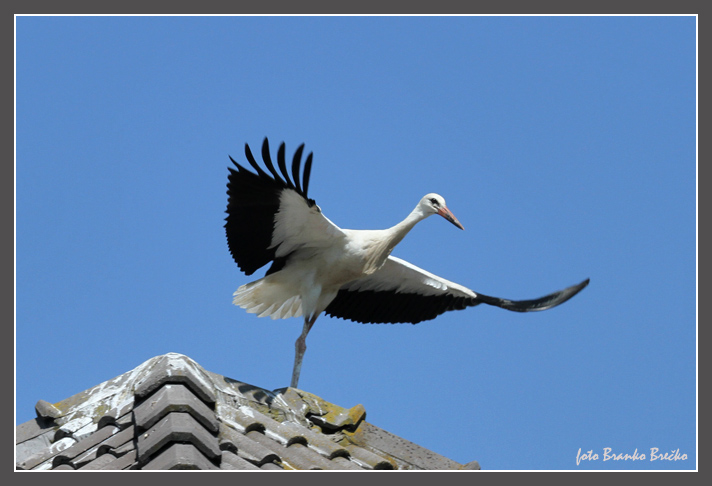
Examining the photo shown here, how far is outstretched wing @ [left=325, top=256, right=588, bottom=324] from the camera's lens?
7.55 metres

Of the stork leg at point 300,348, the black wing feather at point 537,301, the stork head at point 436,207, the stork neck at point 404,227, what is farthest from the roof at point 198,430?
the black wing feather at point 537,301

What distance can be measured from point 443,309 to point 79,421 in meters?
3.91

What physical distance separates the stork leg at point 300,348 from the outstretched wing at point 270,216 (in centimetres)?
46

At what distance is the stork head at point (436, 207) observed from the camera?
7.24 m

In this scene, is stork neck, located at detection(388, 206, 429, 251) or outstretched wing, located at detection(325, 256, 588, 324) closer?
stork neck, located at detection(388, 206, 429, 251)

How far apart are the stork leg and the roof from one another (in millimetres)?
1636

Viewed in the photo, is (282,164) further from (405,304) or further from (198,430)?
(198,430)

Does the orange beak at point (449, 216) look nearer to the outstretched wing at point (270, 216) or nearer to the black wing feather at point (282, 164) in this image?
the outstretched wing at point (270, 216)

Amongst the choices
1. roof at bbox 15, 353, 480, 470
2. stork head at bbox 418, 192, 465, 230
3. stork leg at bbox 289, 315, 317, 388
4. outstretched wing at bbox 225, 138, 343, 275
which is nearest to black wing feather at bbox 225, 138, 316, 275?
outstretched wing at bbox 225, 138, 343, 275

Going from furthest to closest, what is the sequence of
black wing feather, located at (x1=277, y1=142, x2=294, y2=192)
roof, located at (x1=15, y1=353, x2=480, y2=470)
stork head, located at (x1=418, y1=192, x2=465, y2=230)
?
1. stork head, located at (x1=418, y1=192, x2=465, y2=230)
2. black wing feather, located at (x1=277, y1=142, x2=294, y2=192)
3. roof, located at (x1=15, y1=353, x2=480, y2=470)

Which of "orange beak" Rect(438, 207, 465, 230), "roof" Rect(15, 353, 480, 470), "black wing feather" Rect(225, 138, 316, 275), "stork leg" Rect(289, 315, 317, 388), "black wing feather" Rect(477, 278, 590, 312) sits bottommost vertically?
"roof" Rect(15, 353, 480, 470)

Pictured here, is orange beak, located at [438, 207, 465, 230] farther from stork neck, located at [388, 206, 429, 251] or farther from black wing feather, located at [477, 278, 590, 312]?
black wing feather, located at [477, 278, 590, 312]

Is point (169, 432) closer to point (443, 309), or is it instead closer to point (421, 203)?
point (421, 203)

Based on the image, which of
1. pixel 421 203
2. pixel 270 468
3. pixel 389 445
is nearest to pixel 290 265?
pixel 421 203
